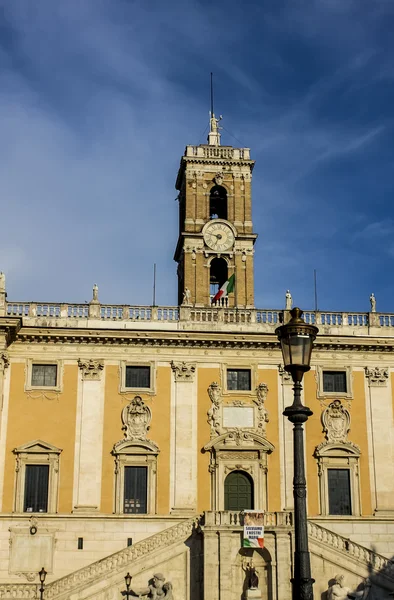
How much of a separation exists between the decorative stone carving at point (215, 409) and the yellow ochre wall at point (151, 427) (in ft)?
6.12

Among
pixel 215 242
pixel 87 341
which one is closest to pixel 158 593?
pixel 87 341

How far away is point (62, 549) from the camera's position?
34.6 m

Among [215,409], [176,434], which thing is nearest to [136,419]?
[176,434]

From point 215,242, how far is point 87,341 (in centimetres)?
1074

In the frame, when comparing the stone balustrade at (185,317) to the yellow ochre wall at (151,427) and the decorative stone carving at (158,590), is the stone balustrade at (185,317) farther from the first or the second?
the decorative stone carving at (158,590)

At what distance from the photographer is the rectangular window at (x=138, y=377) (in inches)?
1481

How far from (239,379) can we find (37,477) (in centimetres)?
990

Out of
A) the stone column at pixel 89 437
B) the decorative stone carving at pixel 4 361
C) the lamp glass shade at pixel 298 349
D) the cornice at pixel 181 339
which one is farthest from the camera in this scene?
the cornice at pixel 181 339

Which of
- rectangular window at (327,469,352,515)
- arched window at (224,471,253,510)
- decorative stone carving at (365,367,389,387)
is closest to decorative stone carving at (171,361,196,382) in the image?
arched window at (224,471,253,510)

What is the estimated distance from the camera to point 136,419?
3684cm

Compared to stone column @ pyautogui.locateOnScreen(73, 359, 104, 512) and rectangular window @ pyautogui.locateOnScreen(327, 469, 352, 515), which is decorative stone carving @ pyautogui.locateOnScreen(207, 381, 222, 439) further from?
rectangular window @ pyautogui.locateOnScreen(327, 469, 352, 515)

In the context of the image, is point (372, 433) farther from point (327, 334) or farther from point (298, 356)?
point (298, 356)

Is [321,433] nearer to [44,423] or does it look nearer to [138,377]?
[138,377]

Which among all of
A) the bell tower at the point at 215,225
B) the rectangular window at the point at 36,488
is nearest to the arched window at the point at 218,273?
the bell tower at the point at 215,225
